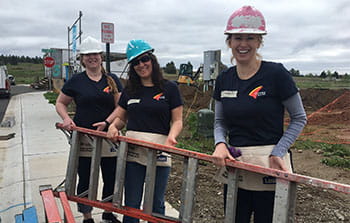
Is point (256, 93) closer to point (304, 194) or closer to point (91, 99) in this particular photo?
point (91, 99)

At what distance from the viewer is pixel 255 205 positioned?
196 centimetres

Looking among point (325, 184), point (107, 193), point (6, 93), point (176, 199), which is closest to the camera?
point (325, 184)

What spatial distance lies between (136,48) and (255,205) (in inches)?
55.2

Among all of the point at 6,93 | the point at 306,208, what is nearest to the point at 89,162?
the point at 306,208

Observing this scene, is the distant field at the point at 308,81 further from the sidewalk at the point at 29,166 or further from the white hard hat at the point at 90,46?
the sidewalk at the point at 29,166

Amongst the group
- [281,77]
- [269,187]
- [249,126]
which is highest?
[281,77]

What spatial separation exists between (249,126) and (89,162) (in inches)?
69.4

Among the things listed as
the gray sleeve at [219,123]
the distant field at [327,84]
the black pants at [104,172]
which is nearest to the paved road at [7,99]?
the black pants at [104,172]

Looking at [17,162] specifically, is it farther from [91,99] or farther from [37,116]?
[37,116]

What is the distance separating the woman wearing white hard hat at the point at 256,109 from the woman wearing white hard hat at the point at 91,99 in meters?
1.35

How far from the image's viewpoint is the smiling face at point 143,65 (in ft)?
8.04

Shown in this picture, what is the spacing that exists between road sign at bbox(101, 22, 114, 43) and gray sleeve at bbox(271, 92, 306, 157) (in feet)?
17.4

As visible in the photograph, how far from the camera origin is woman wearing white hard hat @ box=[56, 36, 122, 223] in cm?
296

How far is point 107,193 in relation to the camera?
318 cm
